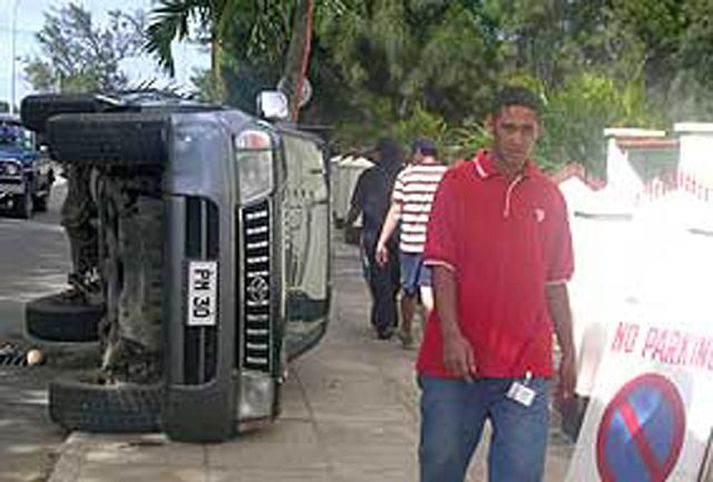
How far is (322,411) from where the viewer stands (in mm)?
8398

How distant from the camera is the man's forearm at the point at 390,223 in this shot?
10.8 meters

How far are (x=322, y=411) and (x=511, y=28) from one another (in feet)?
98.1

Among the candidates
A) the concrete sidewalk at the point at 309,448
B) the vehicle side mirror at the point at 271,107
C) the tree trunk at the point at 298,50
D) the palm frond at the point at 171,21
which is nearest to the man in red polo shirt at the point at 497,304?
the concrete sidewalk at the point at 309,448

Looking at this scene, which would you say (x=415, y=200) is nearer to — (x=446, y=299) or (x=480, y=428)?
(x=480, y=428)

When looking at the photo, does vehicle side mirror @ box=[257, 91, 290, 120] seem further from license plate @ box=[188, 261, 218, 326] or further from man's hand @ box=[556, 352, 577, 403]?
man's hand @ box=[556, 352, 577, 403]

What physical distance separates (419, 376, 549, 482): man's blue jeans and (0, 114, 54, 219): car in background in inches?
849

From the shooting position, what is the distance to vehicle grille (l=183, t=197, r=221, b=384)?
691 cm

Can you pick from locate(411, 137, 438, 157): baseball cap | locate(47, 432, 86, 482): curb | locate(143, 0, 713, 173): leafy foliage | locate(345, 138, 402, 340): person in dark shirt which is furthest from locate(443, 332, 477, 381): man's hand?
locate(143, 0, 713, 173): leafy foliage

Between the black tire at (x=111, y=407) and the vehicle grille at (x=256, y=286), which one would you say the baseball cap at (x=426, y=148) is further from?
the black tire at (x=111, y=407)

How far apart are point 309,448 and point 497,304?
2.86 m

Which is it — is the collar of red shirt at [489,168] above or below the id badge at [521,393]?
above

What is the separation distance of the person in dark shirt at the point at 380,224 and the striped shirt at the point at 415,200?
1152 millimetres

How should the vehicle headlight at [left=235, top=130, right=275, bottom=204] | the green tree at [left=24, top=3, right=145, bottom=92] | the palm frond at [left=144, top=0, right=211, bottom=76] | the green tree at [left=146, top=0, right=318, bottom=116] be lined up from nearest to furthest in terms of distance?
the vehicle headlight at [left=235, top=130, right=275, bottom=204] → the green tree at [left=146, top=0, right=318, bottom=116] → the palm frond at [left=144, top=0, right=211, bottom=76] → the green tree at [left=24, top=3, right=145, bottom=92]

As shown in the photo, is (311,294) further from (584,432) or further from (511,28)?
(511,28)
